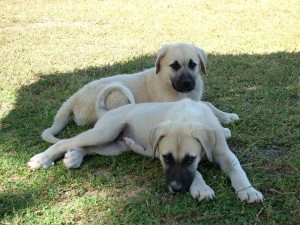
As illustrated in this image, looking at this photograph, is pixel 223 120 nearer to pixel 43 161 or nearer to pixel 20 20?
pixel 43 161

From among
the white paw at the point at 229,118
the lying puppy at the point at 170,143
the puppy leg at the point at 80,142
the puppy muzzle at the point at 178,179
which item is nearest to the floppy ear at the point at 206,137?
the lying puppy at the point at 170,143

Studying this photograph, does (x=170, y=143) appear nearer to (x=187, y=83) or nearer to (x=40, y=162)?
(x=40, y=162)

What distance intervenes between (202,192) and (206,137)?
1.55 feet

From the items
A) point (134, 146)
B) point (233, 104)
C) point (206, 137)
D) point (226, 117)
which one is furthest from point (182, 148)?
point (233, 104)

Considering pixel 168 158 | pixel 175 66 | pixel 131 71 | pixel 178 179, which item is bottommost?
pixel 131 71

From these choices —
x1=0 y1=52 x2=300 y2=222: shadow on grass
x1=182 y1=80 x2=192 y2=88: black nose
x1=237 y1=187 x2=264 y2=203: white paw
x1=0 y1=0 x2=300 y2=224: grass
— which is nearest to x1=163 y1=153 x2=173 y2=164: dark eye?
x1=0 y1=0 x2=300 y2=224: grass

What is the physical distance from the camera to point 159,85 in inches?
229

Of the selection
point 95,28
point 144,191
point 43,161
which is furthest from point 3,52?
point 144,191

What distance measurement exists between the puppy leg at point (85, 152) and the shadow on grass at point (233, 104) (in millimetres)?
300

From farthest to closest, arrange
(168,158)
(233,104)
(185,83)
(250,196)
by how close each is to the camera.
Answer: (233,104), (185,83), (168,158), (250,196)

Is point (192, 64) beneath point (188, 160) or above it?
above

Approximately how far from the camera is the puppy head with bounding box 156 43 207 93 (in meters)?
5.69

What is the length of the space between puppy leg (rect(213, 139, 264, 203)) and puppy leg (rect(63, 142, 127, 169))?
41.9 inches

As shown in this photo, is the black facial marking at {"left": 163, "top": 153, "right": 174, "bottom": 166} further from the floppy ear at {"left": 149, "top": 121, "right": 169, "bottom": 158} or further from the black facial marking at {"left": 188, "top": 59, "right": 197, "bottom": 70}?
the black facial marking at {"left": 188, "top": 59, "right": 197, "bottom": 70}
